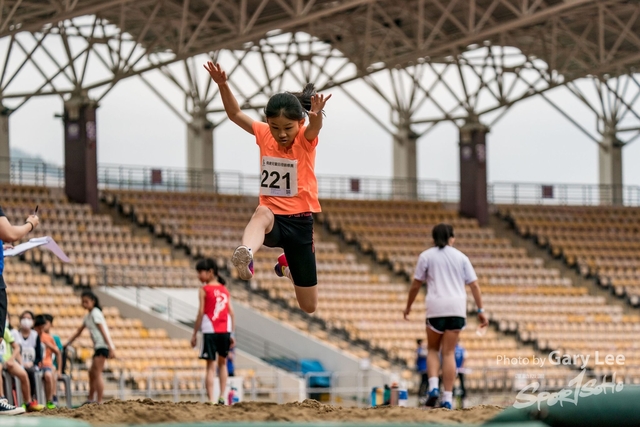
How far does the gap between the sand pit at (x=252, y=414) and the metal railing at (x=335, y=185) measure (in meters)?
19.5

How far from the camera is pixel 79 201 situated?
25.6m

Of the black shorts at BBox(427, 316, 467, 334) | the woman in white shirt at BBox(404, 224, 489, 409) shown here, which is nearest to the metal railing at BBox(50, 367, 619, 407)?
the woman in white shirt at BBox(404, 224, 489, 409)

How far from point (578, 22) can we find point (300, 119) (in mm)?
21383

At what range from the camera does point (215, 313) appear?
11953 mm

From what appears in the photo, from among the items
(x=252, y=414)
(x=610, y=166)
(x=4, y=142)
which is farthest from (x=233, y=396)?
(x=610, y=166)

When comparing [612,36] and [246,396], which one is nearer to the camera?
[246,396]

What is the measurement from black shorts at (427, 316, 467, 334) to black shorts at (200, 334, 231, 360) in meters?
2.75

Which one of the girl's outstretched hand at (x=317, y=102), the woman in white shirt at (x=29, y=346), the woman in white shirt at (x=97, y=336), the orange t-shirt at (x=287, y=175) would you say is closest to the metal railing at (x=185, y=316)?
the woman in white shirt at (x=97, y=336)

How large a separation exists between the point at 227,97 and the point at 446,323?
10.1ft

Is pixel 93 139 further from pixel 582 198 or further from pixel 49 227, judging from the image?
pixel 582 198

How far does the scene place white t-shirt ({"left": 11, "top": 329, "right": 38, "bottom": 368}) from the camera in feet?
41.4

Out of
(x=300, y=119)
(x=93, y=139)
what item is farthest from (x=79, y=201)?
(x=300, y=119)

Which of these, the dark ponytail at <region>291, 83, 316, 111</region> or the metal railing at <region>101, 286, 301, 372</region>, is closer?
the dark ponytail at <region>291, 83, 316, 111</region>

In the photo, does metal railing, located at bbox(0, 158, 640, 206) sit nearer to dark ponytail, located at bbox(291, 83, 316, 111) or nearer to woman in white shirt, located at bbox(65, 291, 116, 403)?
woman in white shirt, located at bbox(65, 291, 116, 403)
